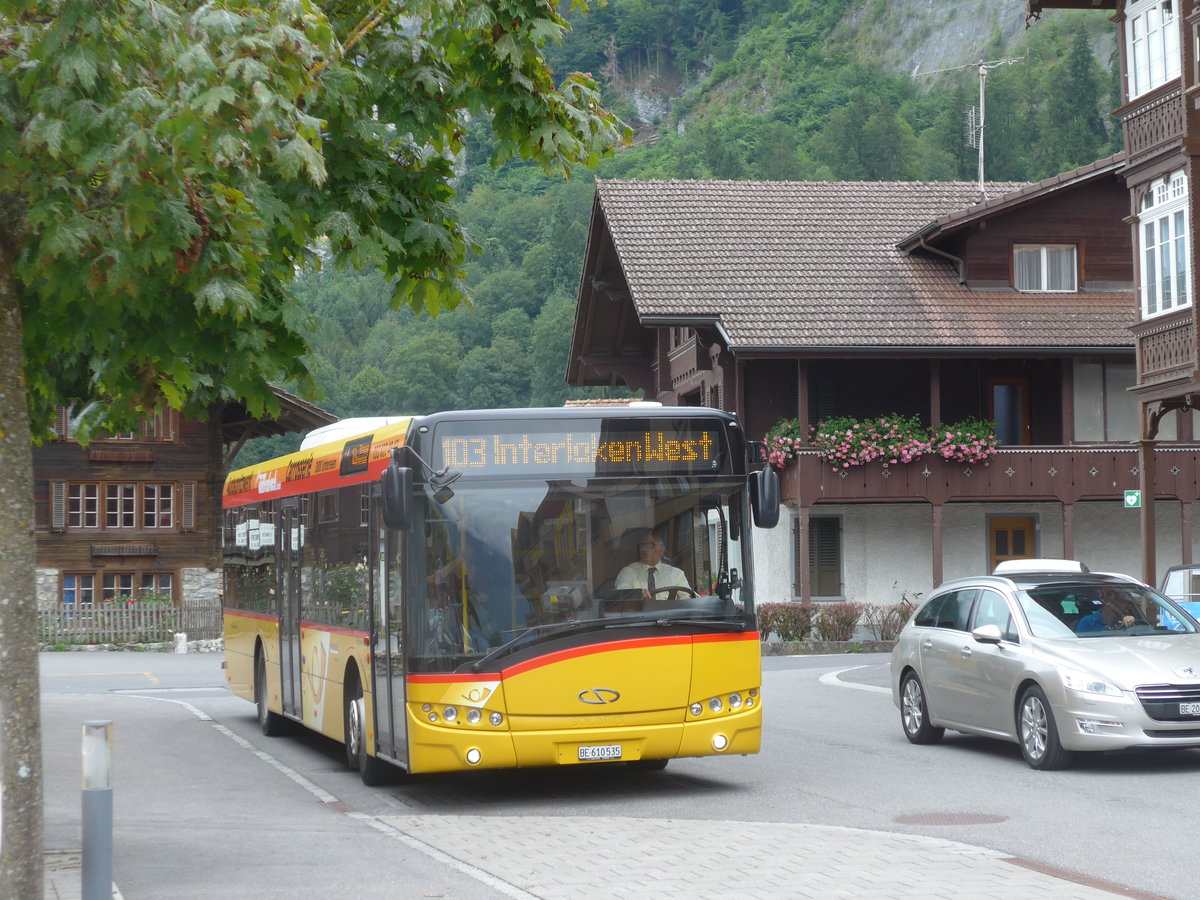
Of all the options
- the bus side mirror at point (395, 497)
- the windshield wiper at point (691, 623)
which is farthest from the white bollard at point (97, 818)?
the windshield wiper at point (691, 623)

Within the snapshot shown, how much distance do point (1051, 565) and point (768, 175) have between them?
101138 mm

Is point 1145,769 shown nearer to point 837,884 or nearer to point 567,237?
point 837,884

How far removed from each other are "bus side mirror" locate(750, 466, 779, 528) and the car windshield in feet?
9.76

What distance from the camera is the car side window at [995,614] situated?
14.1m

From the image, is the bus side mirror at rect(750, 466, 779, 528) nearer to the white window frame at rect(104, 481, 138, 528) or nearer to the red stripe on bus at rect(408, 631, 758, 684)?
the red stripe on bus at rect(408, 631, 758, 684)

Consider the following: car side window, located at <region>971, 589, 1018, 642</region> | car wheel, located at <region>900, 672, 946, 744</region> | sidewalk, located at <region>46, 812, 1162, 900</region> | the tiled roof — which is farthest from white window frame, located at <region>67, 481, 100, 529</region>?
sidewalk, located at <region>46, 812, 1162, 900</region>

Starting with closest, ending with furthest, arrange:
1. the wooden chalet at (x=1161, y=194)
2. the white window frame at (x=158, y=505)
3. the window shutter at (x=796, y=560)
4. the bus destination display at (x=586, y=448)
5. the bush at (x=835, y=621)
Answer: the bus destination display at (x=586, y=448) → the wooden chalet at (x=1161, y=194) → the bush at (x=835, y=621) → the window shutter at (x=796, y=560) → the white window frame at (x=158, y=505)

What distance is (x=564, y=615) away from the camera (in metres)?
11.9

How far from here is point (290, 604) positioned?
16859mm

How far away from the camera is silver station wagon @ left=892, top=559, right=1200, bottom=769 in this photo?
1270 centimetres

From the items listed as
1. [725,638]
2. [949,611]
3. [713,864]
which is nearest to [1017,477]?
[949,611]

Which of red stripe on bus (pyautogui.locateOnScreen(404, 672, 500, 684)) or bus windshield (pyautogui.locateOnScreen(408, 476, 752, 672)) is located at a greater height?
bus windshield (pyautogui.locateOnScreen(408, 476, 752, 672))

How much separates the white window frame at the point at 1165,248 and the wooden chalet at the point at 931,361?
9681mm

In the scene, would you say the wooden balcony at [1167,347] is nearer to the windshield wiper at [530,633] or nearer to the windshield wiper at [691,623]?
the windshield wiper at [691,623]
